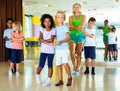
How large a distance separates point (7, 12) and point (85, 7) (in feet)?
19.1

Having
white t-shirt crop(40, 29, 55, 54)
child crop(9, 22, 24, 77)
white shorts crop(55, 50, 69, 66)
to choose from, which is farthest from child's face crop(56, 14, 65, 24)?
child crop(9, 22, 24, 77)

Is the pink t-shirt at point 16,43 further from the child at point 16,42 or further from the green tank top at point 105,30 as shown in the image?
the green tank top at point 105,30

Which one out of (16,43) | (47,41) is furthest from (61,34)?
(16,43)

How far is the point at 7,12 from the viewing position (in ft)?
31.7

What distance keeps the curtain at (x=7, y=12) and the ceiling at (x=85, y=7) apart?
252 centimetres

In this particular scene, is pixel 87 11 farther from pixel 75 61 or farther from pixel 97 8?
pixel 75 61

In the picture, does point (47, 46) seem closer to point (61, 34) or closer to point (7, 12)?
point (61, 34)

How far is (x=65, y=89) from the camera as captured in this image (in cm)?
424

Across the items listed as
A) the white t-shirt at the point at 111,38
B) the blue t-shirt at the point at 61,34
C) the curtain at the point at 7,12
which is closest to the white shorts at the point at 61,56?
the blue t-shirt at the point at 61,34

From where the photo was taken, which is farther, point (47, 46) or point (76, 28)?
point (76, 28)

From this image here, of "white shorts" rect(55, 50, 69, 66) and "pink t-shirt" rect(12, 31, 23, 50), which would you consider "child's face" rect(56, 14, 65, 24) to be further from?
"pink t-shirt" rect(12, 31, 23, 50)

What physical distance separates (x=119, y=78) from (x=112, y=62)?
2.83m

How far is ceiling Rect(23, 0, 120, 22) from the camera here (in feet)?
42.2

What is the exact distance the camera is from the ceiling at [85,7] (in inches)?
506
